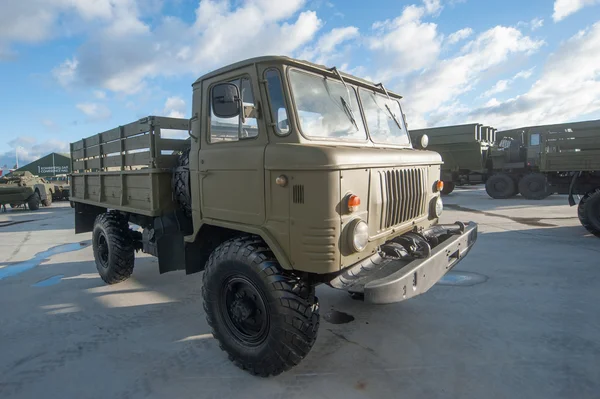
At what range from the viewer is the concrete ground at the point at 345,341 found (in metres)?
2.77

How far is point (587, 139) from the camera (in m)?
8.23

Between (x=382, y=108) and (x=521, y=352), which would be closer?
(x=521, y=352)

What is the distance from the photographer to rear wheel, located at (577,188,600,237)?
738 cm

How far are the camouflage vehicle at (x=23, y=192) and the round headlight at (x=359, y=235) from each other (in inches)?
743

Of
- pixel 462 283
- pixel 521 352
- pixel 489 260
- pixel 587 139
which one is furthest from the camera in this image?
pixel 587 139

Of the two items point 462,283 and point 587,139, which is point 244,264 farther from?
point 587,139

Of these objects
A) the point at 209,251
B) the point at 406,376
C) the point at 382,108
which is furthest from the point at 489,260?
the point at 209,251

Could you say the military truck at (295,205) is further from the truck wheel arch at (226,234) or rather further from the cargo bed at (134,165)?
the cargo bed at (134,165)

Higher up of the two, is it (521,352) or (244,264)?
(244,264)

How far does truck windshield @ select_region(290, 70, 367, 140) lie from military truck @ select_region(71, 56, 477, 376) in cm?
1

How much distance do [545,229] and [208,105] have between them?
810 cm

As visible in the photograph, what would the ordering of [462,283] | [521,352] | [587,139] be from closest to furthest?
[521,352], [462,283], [587,139]

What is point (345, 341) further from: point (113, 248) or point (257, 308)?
point (113, 248)

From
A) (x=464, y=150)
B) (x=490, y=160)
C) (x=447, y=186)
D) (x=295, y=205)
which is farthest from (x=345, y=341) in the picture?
(x=490, y=160)
